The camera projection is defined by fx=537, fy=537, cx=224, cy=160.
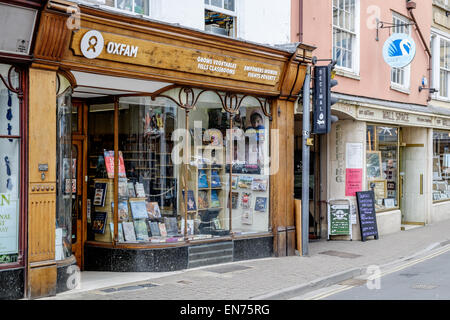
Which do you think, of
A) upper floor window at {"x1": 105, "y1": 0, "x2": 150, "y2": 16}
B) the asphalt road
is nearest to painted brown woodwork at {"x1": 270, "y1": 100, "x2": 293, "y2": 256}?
the asphalt road

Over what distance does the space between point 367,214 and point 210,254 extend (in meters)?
5.36

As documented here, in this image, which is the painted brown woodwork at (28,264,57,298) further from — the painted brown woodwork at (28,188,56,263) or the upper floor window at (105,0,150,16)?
the upper floor window at (105,0,150,16)

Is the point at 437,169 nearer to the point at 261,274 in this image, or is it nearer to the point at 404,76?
the point at 404,76

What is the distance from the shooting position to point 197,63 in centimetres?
967

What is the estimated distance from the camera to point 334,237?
13852 millimetres

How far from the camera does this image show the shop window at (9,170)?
7384 millimetres

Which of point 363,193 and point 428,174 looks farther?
point 428,174

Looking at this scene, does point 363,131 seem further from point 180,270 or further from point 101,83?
point 101,83

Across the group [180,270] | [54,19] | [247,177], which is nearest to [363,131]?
[247,177]

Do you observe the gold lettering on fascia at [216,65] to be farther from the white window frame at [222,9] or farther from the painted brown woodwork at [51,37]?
the painted brown woodwork at [51,37]

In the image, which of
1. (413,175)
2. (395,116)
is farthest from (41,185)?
(413,175)

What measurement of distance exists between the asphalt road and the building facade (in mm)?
3891

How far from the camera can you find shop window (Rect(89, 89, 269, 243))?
9719 millimetres
